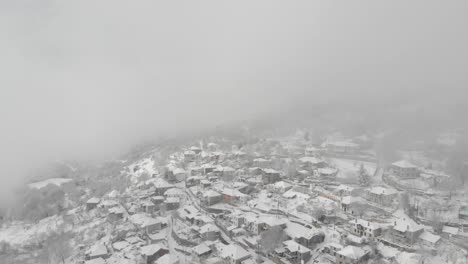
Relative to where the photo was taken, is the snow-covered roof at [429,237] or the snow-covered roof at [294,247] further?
the snow-covered roof at [294,247]

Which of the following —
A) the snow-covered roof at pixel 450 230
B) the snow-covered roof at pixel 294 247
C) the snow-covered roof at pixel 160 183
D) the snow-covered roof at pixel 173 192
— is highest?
the snow-covered roof at pixel 160 183

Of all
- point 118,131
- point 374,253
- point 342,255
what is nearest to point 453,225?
point 374,253

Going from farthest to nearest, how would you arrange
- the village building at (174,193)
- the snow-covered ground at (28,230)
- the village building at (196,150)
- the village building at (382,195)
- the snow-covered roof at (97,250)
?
the village building at (196,150), the snow-covered ground at (28,230), the village building at (174,193), the village building at (382,195), the snow-covered roof at (97,250)

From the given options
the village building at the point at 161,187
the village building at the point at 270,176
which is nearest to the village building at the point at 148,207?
the village building at the point at 161,187

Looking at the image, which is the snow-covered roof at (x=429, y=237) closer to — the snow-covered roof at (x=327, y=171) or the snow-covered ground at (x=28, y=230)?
the snow-covered roof at (x=327, y=171)

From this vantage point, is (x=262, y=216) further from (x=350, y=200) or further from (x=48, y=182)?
(x=48, y=182)

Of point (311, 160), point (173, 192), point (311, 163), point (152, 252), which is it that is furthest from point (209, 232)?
point (311, 160)
